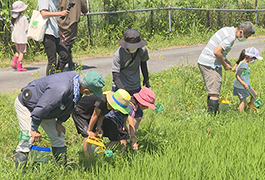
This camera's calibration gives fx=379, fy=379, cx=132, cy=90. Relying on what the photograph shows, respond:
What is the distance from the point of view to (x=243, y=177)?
3.54m

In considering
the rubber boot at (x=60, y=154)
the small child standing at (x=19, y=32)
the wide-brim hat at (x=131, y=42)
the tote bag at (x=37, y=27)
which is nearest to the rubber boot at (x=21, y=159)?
the rubber boot at (x=60, y=154)

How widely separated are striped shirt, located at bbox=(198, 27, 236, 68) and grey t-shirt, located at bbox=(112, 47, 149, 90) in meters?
1.29

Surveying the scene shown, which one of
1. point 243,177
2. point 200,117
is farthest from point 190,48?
point 243,177

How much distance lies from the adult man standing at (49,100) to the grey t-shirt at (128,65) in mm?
1122

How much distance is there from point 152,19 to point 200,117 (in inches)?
347

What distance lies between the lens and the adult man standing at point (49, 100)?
Result: 3.42 metres

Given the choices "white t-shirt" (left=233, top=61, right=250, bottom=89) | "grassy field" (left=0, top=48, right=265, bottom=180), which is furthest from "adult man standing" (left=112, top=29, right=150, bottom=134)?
"white t-shirt" (left=233, top=61, right=250, bottom=89)

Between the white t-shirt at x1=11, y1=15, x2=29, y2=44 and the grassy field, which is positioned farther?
the white t-shirt at x1=11, y1=15, x2=29, y2=44

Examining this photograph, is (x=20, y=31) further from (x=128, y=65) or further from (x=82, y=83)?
(x=82, y=83)

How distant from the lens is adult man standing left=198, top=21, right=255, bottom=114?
5480mm

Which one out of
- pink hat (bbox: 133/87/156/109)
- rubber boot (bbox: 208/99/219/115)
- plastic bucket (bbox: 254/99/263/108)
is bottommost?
plastic bucket (bbox: 254/99/263/108)

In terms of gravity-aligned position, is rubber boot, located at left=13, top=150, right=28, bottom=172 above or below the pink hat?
below

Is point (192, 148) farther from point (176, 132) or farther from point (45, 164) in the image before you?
point (45, 164)

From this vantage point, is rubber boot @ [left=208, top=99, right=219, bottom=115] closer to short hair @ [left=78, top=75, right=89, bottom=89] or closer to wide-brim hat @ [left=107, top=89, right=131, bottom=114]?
wide-brim hat @ [left=107, top=89, right=131, bottom=114]
